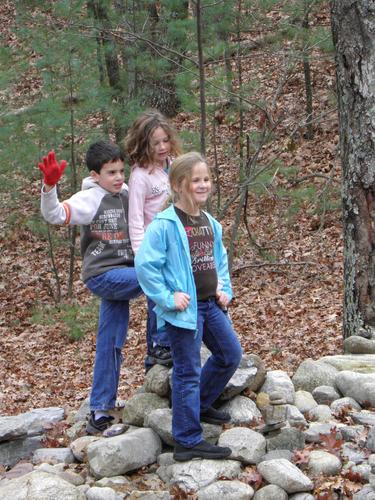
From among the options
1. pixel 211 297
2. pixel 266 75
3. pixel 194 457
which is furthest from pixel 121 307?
pixel 266 75

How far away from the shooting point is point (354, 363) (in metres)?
5.82

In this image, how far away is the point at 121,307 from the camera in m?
5.24

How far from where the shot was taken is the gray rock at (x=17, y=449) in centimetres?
529

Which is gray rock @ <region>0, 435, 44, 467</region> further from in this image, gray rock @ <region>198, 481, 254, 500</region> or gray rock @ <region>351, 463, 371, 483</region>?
gray rock @ <region>351, 463, 371, 483</region>

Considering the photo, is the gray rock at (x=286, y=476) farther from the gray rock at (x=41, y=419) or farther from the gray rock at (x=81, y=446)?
the gray rock at (x=41, y=419)

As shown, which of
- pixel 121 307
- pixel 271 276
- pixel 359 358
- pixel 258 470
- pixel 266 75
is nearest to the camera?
pixel 258 470

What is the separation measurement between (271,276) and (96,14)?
15.2 ft

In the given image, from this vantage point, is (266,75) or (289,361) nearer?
(289,361)

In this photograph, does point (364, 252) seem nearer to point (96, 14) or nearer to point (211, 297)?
point (211, 297)

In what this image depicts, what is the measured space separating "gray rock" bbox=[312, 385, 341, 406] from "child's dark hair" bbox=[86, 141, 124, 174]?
204cm

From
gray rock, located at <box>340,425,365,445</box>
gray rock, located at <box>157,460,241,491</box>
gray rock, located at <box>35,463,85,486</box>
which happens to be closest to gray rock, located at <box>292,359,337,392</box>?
gray rock, located at <box>340,425,365,445</box>

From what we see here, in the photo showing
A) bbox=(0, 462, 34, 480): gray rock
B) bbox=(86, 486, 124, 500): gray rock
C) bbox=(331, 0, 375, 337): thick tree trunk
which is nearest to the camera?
bbox=(86, 486, 124, 500): gray rock

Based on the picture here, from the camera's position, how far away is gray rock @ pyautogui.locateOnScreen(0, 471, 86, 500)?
13.8 ft

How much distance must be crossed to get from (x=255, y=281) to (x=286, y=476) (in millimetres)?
7178
